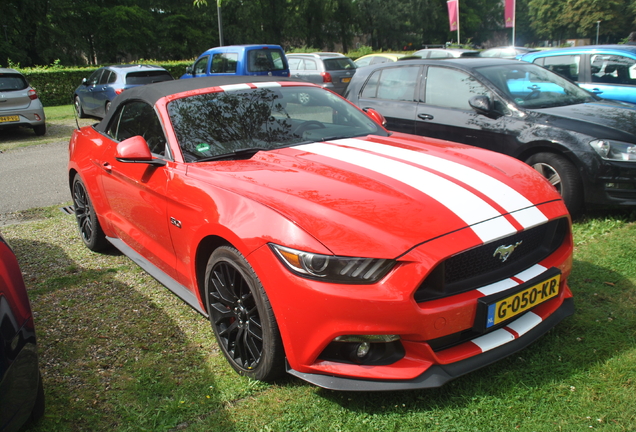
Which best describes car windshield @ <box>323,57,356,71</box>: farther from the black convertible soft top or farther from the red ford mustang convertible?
the red ford mustang convertible

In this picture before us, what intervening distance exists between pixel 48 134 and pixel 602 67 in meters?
12.2

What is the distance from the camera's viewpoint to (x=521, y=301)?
254 cm

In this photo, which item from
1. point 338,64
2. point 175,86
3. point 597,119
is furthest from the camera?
point 338,64

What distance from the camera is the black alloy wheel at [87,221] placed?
15.4 feet

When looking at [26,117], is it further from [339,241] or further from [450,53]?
[450,53]

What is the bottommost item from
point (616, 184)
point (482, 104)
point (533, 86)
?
point (616, 184)

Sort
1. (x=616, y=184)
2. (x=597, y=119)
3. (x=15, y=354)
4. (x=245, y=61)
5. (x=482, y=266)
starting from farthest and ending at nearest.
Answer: (x=245, y=61)
(x=597, y=119)
(x=616, y=184)
(x=482, y=266)
(x=15, y=354)

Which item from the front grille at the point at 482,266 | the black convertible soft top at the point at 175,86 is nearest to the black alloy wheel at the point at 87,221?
the black convertible soft top at the point at 175,86

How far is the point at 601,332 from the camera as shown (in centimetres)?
308

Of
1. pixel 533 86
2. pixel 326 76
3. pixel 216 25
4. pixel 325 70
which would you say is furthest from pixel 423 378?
pixel 216 25

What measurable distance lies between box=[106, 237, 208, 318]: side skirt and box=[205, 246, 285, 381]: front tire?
9.1 inches

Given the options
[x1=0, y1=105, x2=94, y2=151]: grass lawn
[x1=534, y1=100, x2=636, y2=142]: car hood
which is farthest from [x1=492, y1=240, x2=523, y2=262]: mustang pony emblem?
[x1=0, y1=105, x2=94, y2=151]: grass lawn

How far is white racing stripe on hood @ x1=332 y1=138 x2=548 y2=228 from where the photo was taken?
8.72 feet

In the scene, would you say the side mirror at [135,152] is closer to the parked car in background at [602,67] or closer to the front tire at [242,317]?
the front tire at [242,317]
